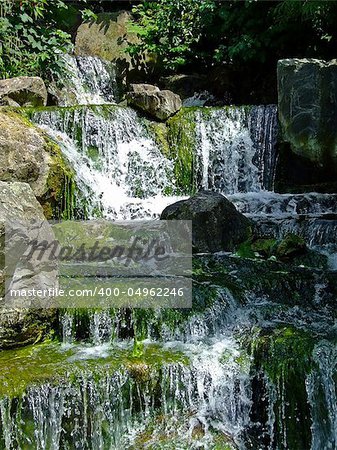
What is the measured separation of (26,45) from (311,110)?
549 cm

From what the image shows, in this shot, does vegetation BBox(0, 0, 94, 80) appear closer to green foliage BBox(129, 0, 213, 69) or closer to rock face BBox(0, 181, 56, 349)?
green foliage BBox(129, 0, 213, 69)

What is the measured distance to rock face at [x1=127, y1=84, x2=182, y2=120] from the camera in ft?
31.2

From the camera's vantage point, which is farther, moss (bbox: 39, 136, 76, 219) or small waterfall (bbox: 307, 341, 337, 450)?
moss (bbox: 39, 136, 76, 219)

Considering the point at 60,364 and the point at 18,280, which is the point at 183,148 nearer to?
the point at 18,280

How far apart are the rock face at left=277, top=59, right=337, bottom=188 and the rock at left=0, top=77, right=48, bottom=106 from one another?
3922mm

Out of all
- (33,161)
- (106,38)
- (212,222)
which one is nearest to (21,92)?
(33,161)

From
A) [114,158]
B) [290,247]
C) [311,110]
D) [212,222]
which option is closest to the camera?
[290,247]

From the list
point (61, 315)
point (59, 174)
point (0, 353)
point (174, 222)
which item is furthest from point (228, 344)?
point (59, 174)

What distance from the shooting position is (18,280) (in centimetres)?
498

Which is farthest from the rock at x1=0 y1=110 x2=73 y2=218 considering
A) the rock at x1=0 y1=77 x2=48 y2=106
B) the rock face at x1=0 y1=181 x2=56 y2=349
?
the rock at x1=0 y1=77 x2=48 y2=106

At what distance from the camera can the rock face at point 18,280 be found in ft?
15.8

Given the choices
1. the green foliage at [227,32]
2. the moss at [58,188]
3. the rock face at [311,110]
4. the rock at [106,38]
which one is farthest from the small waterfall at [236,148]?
the rock at [106,38]

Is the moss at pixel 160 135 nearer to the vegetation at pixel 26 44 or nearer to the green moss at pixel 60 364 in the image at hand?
the vegetation at pixel 26 44

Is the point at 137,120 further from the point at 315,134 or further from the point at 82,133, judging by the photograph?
the point at 315,134
